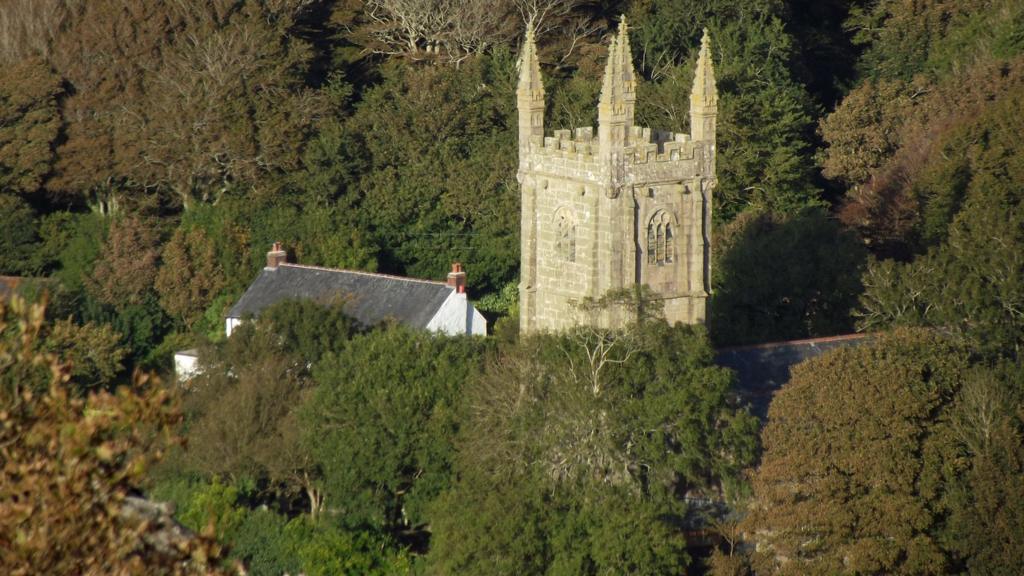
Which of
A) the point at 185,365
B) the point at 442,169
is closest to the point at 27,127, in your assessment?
the point at 442,169

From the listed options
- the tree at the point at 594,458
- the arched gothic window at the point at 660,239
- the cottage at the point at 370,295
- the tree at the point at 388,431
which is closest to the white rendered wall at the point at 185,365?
the cottage at the point at 370,295

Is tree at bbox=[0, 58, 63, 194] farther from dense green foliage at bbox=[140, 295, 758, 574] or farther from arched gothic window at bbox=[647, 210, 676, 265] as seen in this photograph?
arched gothic window at bbox=[647, 210, 676, 265]

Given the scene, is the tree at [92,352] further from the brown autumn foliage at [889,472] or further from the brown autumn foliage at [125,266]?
the brown autumn foliage at [889,472]

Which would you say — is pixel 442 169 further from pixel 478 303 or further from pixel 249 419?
pixel 249 419

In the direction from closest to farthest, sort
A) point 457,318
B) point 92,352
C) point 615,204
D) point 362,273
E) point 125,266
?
point 615,204
point 457,318
point 92,352
point 362,273
point 125,266

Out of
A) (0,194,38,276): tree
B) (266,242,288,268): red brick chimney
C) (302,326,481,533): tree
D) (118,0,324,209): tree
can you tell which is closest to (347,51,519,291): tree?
(118,0,324,209): tree

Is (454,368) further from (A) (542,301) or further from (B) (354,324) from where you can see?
(B) (354,324)
